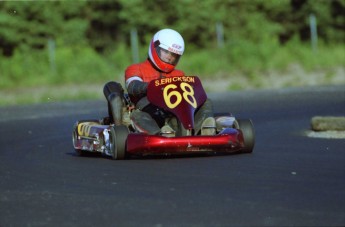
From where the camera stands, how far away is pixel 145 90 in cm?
1156

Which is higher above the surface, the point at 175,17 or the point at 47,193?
the point at 175,17

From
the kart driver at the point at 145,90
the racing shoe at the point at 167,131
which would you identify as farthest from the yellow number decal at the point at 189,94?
the racing shoe at the point at 167,131

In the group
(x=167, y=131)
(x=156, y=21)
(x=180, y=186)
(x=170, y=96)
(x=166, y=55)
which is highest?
(x=156, y=21)

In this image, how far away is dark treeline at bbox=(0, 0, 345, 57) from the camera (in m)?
34.7

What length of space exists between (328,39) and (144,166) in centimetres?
2613

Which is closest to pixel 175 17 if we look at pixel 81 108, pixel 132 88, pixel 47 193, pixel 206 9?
pixel 206 9

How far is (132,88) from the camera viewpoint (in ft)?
38.5

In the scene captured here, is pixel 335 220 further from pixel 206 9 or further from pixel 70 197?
pixel 206 9

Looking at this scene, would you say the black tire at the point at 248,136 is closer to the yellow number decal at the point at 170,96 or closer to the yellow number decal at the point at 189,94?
the yellow number decal at the point at 189,94

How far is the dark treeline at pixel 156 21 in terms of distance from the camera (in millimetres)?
34719

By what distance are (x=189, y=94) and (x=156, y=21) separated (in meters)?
23.6

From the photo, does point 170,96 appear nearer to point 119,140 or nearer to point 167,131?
point 167,131

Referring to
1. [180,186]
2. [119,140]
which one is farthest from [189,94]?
[180,186]

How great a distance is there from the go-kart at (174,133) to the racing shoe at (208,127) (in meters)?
0.10
